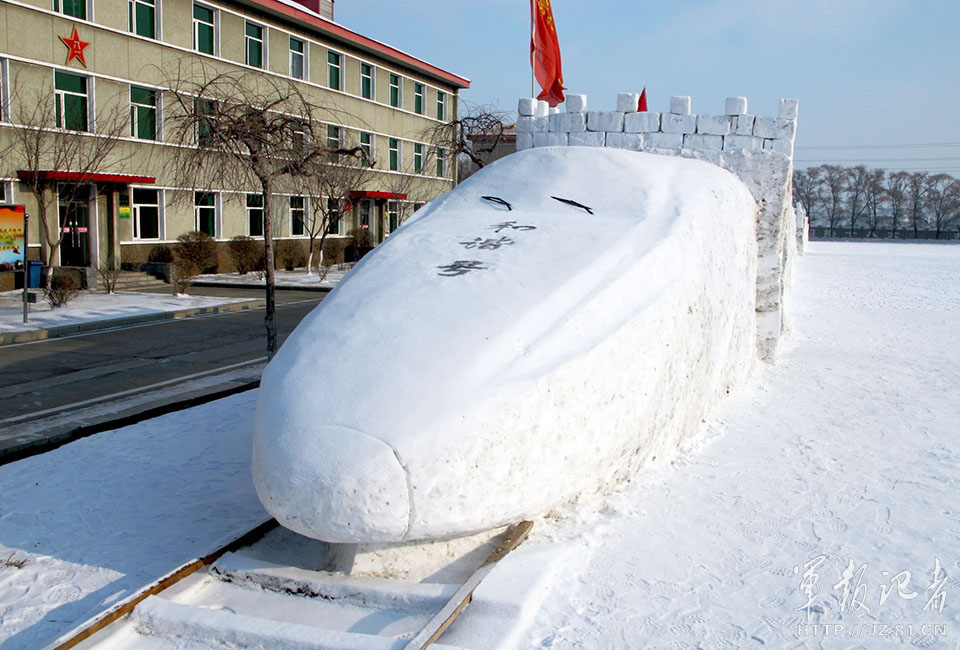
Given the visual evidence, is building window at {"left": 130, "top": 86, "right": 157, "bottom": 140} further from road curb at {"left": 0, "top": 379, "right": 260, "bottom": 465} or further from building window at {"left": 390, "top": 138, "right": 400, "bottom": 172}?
road curb at {"left": 0, "top": 379, "right": 260, "bottom": 465}

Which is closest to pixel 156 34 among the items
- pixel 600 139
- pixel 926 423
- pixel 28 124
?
pixel 28 124

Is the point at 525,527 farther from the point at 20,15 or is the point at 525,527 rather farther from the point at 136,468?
the point at 20,15

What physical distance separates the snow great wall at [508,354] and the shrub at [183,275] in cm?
1505

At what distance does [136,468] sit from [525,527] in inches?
131

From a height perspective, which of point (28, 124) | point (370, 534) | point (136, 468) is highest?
point (28, 124)

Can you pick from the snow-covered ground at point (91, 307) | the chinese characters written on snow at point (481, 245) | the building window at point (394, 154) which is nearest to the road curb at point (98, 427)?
the chinese characters written on snow at point (481, 245)

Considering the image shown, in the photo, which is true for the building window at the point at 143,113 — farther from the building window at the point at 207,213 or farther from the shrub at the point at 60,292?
the shrub at the point at 60,292

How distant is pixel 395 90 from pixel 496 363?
35.5 meters

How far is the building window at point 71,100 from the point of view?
21.7 metres

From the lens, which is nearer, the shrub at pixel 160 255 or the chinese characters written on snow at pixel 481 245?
the chinese characters written on snow at pixel 481 245

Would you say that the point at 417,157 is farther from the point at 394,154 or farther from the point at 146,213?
the point at 146,213

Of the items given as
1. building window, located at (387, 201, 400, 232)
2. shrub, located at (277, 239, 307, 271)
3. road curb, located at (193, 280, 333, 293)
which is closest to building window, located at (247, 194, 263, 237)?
shrub, located at (277, 239, 307, 271)

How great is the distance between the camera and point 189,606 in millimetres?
3805

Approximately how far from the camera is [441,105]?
42.0 meters
